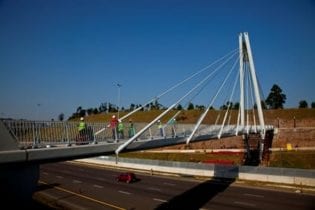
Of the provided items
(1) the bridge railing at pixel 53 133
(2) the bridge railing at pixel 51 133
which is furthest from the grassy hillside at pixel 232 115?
(2) the bridge railing at pixel 51 133

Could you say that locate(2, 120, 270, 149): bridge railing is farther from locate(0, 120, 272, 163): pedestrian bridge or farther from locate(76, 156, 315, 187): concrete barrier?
locate(76, 156, 315, 187): concrete barrier

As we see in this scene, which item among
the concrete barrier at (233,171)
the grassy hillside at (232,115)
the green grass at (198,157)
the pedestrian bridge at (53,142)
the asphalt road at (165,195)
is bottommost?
the asphalt road at (165,195)

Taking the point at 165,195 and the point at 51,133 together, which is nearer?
the point at 51,133

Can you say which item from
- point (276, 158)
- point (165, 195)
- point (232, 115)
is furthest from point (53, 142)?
→ point (232, 115)

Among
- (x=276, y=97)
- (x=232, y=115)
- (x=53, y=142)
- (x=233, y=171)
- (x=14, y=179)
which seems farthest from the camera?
(x=276, y=97)

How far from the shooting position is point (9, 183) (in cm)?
1550

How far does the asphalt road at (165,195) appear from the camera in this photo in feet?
89.0

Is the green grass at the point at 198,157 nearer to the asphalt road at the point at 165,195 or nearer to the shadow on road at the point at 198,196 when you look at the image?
the asphalt road at the point at 165,195

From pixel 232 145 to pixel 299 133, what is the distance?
10.2 m

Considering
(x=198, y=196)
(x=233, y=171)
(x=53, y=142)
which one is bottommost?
(x=198, y=196)

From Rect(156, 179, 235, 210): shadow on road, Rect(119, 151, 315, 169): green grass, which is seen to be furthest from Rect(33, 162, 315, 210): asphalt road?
Rect(119, 151, 315, 169): green grass

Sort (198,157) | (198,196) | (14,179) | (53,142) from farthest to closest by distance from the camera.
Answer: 1. (198,157)
2. (198,196)
3. (53,142)
4. (14,179)

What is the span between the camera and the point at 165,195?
31906 mm

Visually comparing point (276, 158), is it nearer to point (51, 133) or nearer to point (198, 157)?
point (198, 157)
